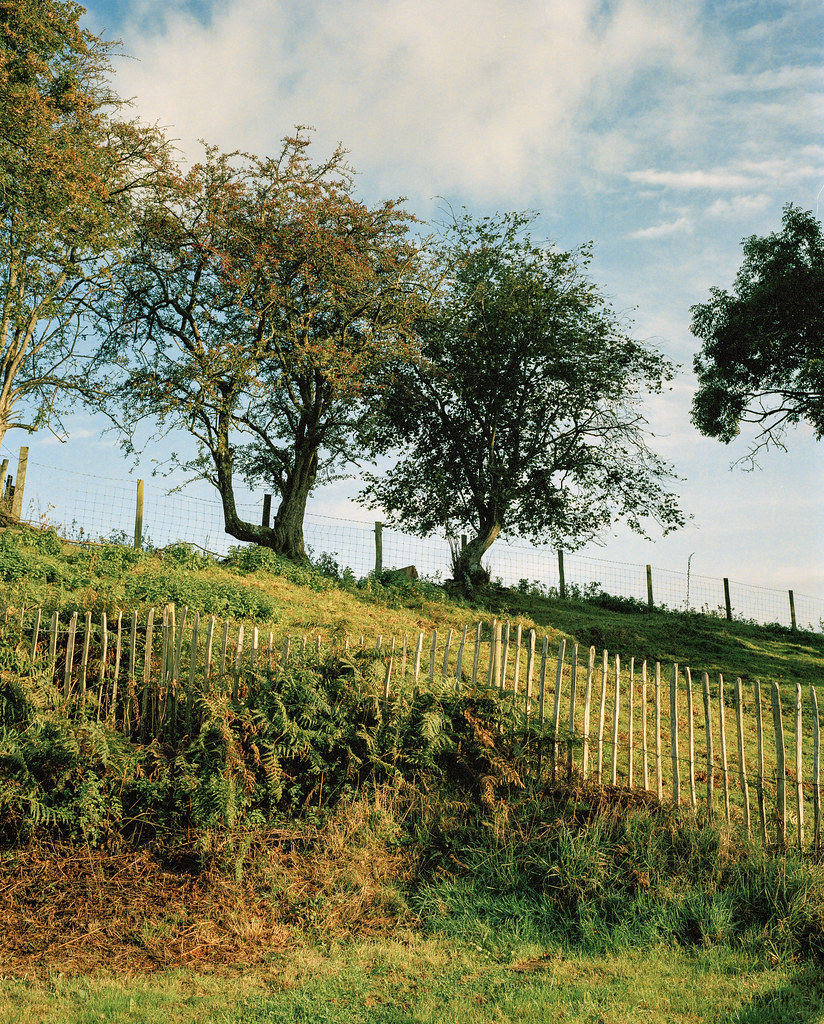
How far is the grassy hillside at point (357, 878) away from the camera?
17.6 feet

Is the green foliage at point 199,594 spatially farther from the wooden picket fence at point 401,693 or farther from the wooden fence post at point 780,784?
the wooden fence post at point 780,784

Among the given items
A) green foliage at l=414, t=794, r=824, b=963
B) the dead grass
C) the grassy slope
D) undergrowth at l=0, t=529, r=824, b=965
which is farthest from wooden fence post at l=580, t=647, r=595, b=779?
the grassy slope

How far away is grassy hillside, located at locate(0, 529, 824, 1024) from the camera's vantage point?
5.37 m

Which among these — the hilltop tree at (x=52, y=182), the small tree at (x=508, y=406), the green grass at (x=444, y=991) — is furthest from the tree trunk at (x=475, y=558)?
the green grass at (x=444, y=991)

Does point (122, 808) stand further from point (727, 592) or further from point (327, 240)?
point (727, 592)

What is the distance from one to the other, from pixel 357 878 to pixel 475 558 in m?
17.4

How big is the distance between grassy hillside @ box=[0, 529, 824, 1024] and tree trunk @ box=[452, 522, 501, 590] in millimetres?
15061

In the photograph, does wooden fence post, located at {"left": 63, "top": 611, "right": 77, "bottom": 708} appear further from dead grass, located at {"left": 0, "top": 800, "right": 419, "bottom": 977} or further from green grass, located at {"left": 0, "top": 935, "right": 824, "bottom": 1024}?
green grass, located at {"left": 0, "top": 935, "right": 824, "bottom": 1024}

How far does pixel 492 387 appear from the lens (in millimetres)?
23906

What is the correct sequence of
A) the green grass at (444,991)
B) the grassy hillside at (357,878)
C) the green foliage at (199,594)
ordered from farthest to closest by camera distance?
1. the green foliage at (199,594)
2. the grassy hillside at (357,878)
3. the green grass at (444,991)

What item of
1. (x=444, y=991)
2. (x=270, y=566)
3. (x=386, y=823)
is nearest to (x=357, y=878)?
(x=386, y=823)

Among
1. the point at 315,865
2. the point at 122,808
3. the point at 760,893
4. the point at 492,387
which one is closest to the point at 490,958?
the point at 315,865

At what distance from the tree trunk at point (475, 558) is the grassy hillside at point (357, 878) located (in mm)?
15061

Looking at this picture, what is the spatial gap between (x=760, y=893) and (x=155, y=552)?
13951 mm
